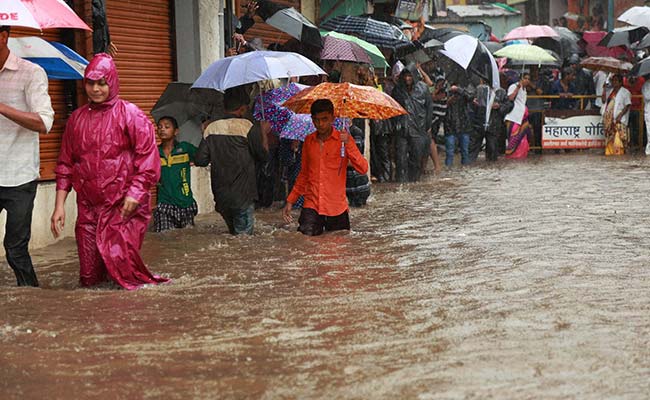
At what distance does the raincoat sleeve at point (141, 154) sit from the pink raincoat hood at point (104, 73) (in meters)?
0.15

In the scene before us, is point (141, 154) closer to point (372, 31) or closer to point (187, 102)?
point (187, 102)

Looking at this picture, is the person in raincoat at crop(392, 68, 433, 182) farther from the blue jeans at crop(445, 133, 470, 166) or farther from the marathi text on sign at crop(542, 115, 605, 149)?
the marathi text on sign at crop(542, 115, 605, 149)

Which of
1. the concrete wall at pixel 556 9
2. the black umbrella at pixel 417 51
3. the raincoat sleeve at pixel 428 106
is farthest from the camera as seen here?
the concrete wall at pixel 556 9

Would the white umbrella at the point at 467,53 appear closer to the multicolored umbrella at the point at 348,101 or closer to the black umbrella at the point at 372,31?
the black umbrella at the point at 372,31

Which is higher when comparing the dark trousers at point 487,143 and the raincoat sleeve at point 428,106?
the raincoat sleeve at point 428,106

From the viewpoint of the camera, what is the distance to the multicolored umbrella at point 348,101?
36.4 ft

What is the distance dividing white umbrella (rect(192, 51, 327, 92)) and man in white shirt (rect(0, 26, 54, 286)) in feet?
9.83

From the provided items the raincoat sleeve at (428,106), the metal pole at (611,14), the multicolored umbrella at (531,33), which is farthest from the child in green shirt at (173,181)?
the metal pole at (611,14)

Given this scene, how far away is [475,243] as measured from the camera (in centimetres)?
1017

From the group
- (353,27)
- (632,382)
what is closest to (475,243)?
(632,382)

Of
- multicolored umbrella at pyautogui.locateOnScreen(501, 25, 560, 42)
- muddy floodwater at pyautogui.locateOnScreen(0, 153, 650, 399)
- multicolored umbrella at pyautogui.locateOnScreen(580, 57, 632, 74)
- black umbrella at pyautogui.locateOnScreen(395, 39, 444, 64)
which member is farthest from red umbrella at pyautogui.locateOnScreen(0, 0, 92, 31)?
multicolored umbrella at pyautogui.locateOnScreen(501, 25, 560, 42)

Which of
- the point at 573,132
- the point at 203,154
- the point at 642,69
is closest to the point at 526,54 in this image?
the point at 573,132

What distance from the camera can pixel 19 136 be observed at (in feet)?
24.6

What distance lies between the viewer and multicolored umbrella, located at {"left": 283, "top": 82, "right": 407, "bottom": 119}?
1109 cm
